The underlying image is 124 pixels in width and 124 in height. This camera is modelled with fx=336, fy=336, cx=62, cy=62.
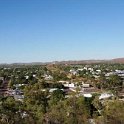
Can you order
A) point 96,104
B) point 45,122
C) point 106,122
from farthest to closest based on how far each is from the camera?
point 96,104, point 45,122, point 106,122

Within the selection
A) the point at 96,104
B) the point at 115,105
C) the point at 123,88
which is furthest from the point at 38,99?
the point at 123,88

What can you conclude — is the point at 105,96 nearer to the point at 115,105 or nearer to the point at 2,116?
the point at 115,105

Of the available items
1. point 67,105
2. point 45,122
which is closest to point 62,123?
point 45,122

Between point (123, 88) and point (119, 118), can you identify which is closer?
point (119, 118)

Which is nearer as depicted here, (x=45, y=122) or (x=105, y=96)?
(x=45, y=122)

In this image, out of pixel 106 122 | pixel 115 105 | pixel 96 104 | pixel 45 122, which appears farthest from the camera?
pixel 96 104

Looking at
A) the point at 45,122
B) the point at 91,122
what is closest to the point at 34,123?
the point at 45,122

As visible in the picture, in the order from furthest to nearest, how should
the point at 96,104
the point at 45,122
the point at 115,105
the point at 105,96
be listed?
the point at 105,96
the point at 96,104
the point at 115,105
the point at 45,122

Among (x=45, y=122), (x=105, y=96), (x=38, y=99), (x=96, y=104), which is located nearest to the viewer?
(x=45, y=122)

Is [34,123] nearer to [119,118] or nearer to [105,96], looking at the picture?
[119,118]
